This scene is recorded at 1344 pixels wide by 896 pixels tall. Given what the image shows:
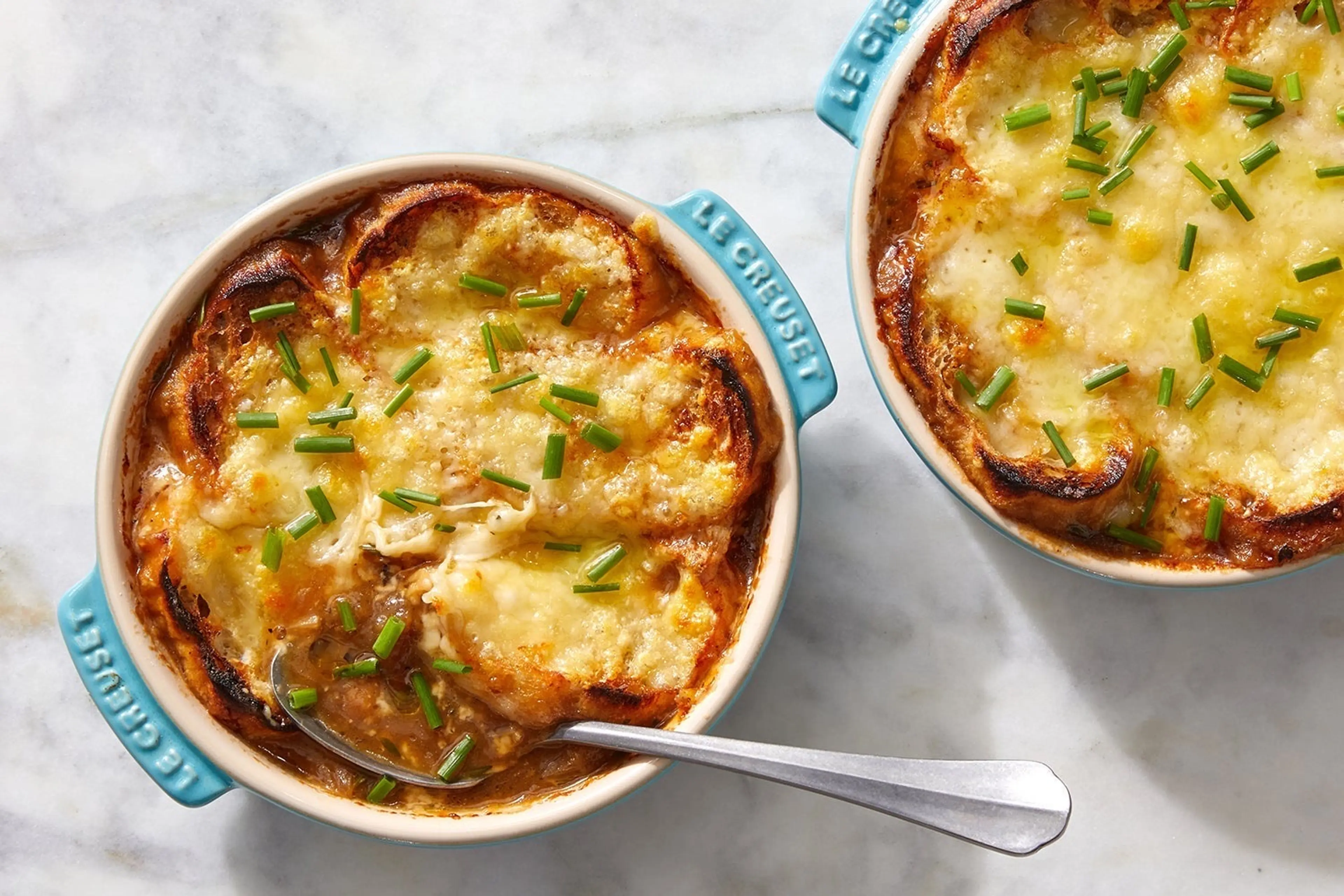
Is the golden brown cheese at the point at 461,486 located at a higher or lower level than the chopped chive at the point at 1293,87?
lower

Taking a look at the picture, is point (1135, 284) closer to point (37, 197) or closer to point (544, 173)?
point (544, 173)

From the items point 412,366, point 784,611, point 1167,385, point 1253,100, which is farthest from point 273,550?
point 1253,100

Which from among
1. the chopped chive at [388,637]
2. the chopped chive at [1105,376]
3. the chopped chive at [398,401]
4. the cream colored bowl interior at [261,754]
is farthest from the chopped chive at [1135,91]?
the chopped chive at [388,637]

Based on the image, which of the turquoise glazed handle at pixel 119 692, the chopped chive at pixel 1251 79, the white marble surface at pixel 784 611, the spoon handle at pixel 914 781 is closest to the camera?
the spoon handle at pixel 914 781

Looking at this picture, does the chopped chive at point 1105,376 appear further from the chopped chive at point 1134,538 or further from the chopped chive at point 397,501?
the chopped chive at point 397,501

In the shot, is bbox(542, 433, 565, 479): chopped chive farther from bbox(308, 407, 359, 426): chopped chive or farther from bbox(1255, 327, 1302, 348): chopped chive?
bbox(1255, 327, 1302, 348): chopped chive

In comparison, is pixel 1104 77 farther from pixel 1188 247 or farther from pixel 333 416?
pixel 333 416
